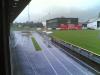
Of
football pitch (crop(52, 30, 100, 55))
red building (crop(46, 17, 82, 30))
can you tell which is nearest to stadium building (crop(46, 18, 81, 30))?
red building (crop(46, 17, 82, 30))

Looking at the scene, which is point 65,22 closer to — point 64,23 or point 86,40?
point 64,23

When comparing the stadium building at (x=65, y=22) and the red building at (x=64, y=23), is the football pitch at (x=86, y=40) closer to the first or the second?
the red building at (x=64, y=23)

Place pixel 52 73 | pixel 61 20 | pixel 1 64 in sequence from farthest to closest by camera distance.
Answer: pixel 61 20, pixel 52 73, pixel 1 64

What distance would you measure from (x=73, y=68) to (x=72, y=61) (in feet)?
5.66

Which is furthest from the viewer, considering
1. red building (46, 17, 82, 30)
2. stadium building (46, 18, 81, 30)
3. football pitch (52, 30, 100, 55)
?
red building (46, 17, 82, 30)

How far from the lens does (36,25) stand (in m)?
35.7

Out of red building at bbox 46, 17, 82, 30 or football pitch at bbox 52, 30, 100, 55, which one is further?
red building at bbox 46, 17, 82, 30

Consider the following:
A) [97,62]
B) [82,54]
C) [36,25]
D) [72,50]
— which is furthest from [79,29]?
[97,62]

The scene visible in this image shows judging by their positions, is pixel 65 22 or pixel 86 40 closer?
pixel 86 40

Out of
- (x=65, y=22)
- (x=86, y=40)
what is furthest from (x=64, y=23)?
(x=86, y=40)

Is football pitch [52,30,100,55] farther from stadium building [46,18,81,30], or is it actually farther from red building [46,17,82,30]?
stadium building [46,18,81,30]

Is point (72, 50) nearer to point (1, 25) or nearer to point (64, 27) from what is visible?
point (1, 25)

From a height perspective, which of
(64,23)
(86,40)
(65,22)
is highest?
(65,22)

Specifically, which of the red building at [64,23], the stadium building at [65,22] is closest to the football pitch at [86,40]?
the red building at [64,23]
